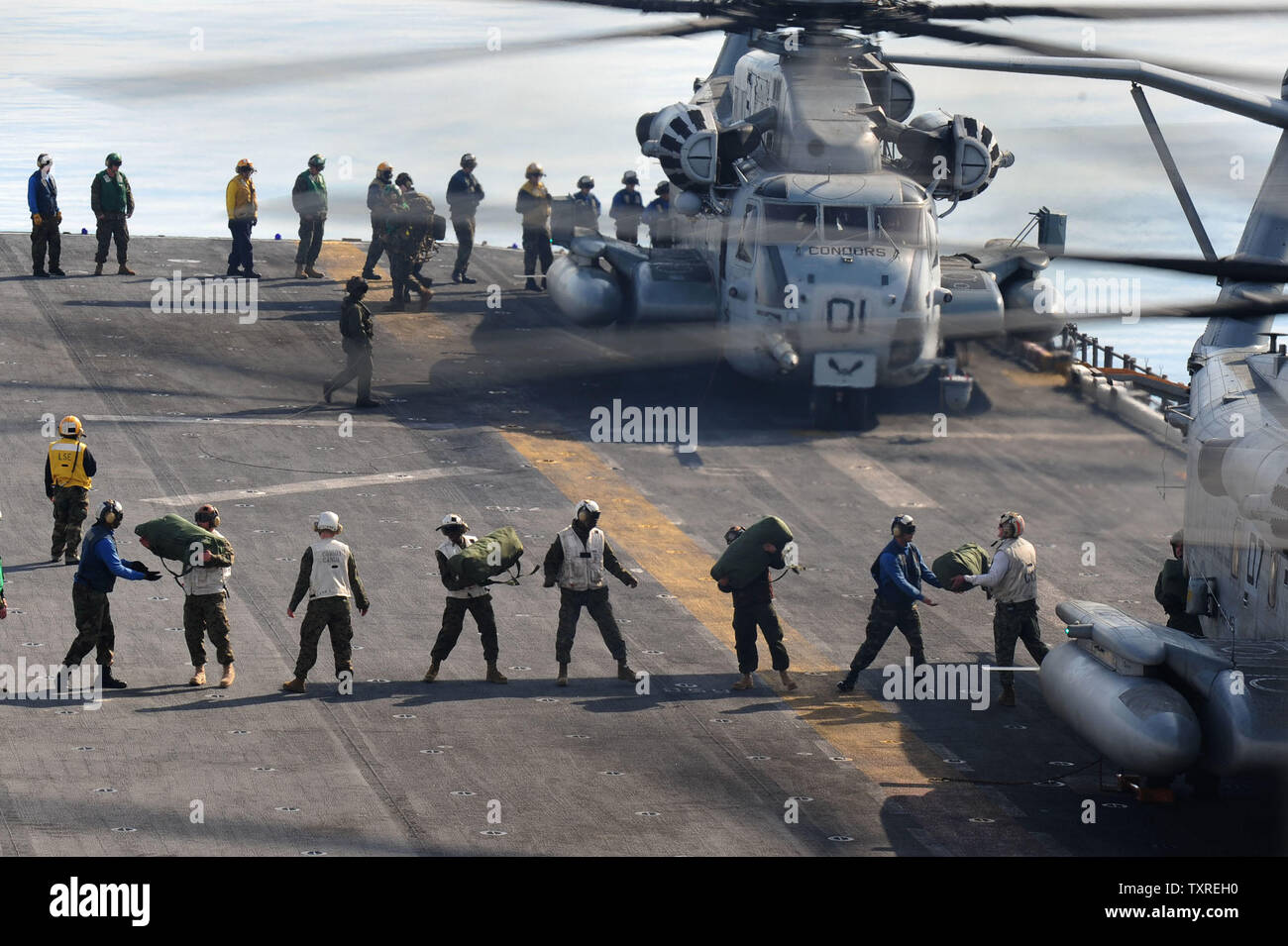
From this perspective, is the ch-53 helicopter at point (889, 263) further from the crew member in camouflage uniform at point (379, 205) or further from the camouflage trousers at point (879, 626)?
the crew member in camouflage uniform at point (379, 205)

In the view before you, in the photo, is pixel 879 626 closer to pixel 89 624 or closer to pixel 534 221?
pixel 89 624

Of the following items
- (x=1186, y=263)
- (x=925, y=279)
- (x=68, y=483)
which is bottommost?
(x=68, y=483)

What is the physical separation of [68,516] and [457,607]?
511cm

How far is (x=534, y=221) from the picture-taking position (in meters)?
35.0

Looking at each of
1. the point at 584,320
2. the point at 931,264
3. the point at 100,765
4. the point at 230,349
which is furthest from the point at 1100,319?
the point at 230,349

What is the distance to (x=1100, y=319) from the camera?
497 inches

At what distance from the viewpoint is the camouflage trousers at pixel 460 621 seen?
18594 millimetres

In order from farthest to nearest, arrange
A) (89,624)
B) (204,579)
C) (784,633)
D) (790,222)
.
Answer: (790,222) < (784,633) < (204,579) < (89,624)

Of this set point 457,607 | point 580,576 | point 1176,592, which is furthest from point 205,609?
point 1176,592

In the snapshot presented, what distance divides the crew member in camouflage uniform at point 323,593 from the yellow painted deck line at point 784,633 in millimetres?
4008

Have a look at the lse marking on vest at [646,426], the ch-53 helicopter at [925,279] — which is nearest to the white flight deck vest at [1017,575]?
the ch-53 helicopter at [925,279]

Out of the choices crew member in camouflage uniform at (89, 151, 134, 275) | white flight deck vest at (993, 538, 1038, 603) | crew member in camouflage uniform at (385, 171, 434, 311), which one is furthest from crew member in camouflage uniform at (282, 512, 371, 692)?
crew member in camouflage uniform at (89, 151, 134, 275)

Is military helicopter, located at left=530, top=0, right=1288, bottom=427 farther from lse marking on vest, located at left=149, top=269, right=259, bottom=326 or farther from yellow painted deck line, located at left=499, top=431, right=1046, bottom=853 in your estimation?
lse marking on vest, located at left=149, top=269, right=259, bottom=326

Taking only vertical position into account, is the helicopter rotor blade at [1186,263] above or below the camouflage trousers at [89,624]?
above
